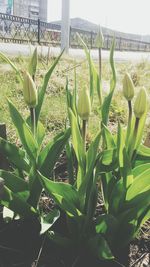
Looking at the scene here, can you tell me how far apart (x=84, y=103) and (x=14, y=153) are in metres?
0.29

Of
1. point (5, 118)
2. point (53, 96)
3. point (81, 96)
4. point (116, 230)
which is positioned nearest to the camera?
point (81, 96)

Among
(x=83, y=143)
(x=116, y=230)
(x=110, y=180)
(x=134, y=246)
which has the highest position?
(x=83, y=143)

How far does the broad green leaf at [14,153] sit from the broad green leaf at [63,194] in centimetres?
15

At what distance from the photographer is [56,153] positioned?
3.12 feet

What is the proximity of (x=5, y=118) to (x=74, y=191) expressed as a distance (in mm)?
1056

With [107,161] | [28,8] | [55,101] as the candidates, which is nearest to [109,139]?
[107,161]

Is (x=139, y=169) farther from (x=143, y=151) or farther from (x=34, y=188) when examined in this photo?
(x=34, y=188)

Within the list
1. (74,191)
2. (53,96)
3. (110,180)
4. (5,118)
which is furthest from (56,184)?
(53,96)

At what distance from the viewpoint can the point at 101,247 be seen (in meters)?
0.91

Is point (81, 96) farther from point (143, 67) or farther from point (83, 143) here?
point (143, 67)

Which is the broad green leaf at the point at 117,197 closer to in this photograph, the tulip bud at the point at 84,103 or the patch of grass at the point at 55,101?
the tulip bud at the point at 84,103

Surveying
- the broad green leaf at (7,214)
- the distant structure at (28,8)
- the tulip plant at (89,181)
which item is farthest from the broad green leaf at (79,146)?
the distant structure at (28,8)

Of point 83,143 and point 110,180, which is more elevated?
point 83,143

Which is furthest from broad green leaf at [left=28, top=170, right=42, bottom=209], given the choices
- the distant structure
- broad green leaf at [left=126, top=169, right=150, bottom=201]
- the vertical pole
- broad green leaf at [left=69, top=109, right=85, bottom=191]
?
the distant structure
